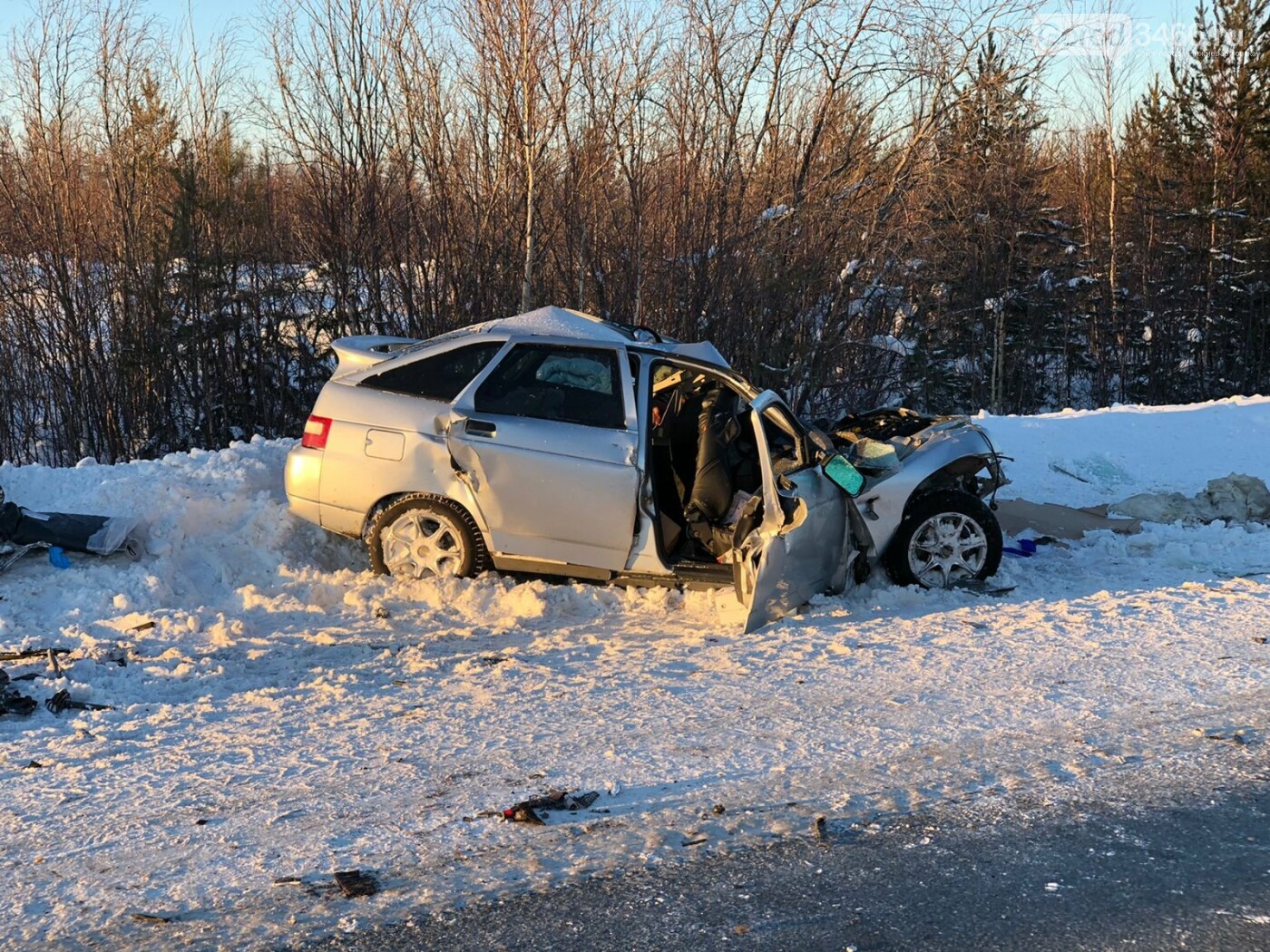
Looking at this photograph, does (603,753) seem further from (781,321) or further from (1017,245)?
(1017,245)

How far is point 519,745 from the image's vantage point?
15.8 ft

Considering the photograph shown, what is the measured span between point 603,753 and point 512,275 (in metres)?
10.9

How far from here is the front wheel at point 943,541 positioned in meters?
7.31

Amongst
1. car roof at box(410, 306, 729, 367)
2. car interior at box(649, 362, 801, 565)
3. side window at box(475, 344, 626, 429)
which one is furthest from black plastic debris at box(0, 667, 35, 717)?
car interior at box(649, 362, 801, 565)

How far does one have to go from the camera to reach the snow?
3791mm

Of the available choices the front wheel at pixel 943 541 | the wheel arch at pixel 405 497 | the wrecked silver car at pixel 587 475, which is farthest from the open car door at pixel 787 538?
the wheel arch at pixel 405 497

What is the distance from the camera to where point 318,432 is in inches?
285

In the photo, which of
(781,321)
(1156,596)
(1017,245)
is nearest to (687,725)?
(1156,596)

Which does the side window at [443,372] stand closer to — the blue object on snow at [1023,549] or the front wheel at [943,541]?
the front wheel at [943,541]

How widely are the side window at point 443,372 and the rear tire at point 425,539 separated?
71 centimetres

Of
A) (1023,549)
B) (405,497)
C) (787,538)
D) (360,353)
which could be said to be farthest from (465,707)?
(1023,549)

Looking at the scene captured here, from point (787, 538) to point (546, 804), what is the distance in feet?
9.35

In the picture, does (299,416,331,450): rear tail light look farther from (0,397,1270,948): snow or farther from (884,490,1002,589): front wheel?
(884,490,1002,589): front wheel

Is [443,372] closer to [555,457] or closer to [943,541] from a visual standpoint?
[555,457]
